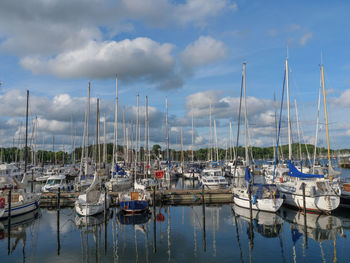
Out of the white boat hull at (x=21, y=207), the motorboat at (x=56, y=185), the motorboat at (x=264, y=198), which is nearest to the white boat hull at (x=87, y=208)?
the white boat hull at (x=21, y=207)

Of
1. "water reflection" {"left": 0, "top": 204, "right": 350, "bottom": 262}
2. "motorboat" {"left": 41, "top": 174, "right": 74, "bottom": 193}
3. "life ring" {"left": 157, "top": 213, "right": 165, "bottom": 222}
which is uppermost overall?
"motorboat" {"left": 41, "top": 174, "right": 74, "bottom": 193}

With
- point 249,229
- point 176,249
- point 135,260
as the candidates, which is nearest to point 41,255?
point 135,260

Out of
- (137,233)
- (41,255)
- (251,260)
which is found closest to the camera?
(251,260)

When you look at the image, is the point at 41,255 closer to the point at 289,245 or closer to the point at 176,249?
the point at 176,249

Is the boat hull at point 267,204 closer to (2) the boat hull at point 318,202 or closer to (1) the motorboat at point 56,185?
(2) the boat hull at point 318,202

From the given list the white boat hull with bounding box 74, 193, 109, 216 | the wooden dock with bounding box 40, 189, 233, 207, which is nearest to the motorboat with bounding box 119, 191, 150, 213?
the white boat hull with bounding box 74, 193, 109, 216

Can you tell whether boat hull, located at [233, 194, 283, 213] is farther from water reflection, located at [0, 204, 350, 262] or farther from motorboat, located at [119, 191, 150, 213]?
motorboat, located at [119, 191, 150, 213]

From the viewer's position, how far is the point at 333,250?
66.8 feet

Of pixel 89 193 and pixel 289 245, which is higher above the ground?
pixel 89 193

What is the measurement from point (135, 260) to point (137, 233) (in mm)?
5949

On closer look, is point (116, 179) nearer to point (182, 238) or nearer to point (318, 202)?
point (182, 238)

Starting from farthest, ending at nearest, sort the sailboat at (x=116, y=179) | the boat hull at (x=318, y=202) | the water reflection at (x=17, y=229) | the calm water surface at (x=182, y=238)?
the sailboat at (x=116, y=179)
the boat hull at (x=318, y=202)
the water reflection at (x=17, y=229)
the calm water surface at (x=182, y=238)

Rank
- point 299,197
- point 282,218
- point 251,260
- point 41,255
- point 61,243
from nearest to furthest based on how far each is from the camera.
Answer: point 251,260 < point 41,255 < point 61,243 < point 282,218 < point 299,197

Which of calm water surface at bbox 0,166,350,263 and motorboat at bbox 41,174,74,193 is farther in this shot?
motorboat at bbox 41,174,74,193
